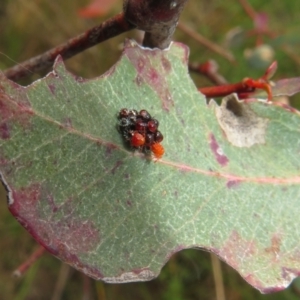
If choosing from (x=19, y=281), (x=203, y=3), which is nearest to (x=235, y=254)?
(x=19, y=281)

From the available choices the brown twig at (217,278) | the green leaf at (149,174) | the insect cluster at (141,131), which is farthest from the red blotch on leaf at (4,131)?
the brown twig at (217,278)

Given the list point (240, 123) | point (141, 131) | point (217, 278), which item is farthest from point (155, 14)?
point (217, 278)

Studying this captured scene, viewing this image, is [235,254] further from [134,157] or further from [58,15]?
[58,15]

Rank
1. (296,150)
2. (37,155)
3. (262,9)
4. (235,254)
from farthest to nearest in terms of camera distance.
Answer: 1. (262,9)
2. (296,150)
3. (235,254)
4. (37,155)

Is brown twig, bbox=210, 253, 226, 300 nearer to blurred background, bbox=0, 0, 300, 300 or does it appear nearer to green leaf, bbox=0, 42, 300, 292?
blurred background, bbox=0, 0, 300, 300

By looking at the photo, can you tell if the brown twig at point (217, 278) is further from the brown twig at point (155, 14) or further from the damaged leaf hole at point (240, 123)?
the brown twig at point (155, 14)
